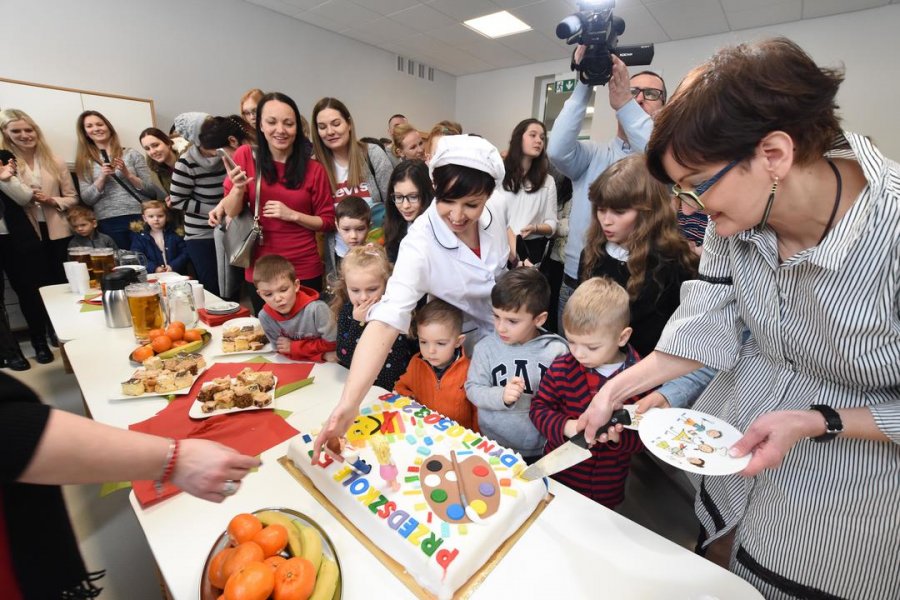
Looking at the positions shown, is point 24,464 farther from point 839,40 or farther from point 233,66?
point 839,40

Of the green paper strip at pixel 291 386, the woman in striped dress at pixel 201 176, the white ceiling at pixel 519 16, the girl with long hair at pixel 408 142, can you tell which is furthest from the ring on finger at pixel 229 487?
the white ceiling at pixel 519 16

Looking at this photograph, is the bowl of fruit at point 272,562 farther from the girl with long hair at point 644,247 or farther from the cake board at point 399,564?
the girl with long hair at point 644,247

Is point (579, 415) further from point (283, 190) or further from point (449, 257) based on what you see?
point (283, 190)

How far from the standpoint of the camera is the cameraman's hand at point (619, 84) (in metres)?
1.91

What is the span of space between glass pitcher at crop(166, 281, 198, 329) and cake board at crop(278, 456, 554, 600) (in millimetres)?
1435

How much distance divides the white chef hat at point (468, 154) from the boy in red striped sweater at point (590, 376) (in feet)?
1.76

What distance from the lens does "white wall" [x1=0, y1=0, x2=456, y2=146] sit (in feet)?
13.0

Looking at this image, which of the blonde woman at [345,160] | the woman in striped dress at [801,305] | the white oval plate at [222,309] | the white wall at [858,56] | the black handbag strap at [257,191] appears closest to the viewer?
the woman in striped dress at [801,305]

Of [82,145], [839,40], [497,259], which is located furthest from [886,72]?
[82,145]

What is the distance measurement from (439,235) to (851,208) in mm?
1085

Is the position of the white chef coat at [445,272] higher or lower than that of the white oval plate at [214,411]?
higher

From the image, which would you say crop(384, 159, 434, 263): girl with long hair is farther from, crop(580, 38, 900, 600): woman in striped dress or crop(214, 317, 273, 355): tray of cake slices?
crop(580, 38, 900, 600): woman in striped dress

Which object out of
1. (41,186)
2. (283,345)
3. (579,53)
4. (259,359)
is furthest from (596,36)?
(41,186)

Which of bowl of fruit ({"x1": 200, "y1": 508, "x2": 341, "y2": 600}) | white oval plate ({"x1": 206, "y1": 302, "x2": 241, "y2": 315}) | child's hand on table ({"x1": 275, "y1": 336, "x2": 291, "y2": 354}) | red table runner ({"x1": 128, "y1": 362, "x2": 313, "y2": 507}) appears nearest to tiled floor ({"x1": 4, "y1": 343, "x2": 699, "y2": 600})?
red table runner ({"x1": 128, "y1": 362, "x2": 313, "y2": 507})
